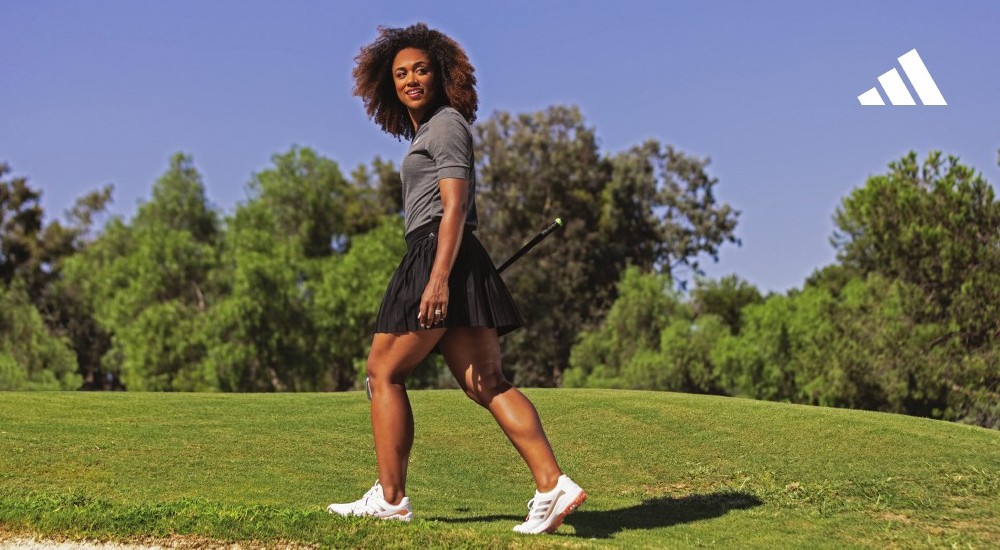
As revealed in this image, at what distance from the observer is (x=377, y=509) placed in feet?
24.9

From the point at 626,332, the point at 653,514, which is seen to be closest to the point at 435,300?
the point at 653,514

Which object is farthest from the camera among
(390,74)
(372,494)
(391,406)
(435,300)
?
(390,74)

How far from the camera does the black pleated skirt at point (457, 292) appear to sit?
7.21 metres

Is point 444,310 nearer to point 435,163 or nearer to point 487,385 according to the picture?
point 487,385

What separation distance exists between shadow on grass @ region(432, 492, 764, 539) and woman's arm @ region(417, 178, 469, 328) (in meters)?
1.85

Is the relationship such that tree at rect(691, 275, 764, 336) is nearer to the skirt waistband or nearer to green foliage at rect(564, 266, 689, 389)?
green foliage at rect(564, 266, 689, 389)

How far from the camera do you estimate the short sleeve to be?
7.25 metres

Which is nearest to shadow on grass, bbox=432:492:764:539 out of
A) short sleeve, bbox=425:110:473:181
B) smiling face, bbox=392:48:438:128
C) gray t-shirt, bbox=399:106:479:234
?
gray t-shirt, bbox=399:106:479:234

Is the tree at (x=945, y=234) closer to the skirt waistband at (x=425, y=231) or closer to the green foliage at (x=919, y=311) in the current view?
the green foliage at (x=919, y=311)

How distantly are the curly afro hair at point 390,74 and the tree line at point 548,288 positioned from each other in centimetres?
3365

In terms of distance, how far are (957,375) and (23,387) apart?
125 ft

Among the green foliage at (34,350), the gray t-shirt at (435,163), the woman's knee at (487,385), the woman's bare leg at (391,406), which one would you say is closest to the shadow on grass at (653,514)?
the woman's bare leg at (391,406)

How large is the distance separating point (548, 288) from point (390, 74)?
5409 cm

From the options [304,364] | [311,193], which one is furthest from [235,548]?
[311,193]
